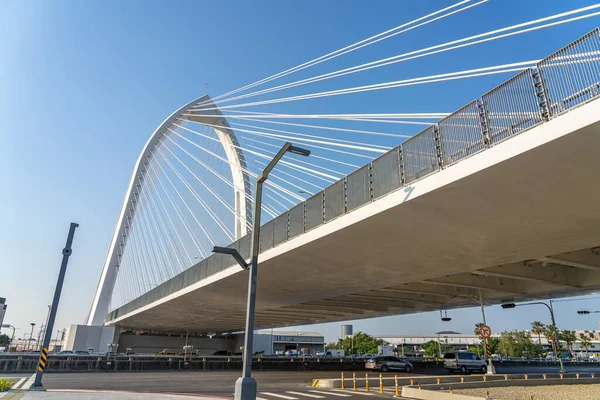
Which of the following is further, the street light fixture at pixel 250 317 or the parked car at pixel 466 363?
the parked car at pixel 466 363

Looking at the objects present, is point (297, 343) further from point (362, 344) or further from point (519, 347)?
point (519, 347)

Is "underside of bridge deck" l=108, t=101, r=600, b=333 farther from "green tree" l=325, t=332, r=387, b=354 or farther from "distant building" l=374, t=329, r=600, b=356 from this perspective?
"distant building" l=374, t=329, r=600, b=356

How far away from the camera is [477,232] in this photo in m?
14.4

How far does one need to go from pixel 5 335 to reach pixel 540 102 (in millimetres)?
167576

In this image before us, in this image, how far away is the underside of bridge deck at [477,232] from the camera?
9.49m

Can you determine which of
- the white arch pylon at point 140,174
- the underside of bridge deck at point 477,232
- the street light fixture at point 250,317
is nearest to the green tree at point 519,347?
the underside of bridge deck at point 477,232

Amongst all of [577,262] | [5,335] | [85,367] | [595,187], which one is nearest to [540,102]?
[595,187]

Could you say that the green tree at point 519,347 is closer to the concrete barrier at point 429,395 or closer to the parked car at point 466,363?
the parked car at point 466,363

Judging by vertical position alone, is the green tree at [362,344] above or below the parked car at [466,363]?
above

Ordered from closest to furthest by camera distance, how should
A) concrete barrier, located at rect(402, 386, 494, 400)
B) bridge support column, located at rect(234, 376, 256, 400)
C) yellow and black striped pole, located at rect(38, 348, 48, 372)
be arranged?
bridge support column, located at rect(234, 376, 256, 400), concrete barrier, located at rect(402, 386, 494, 400), yellow and black striped pole, located at rect(38, 348, 48, 372)

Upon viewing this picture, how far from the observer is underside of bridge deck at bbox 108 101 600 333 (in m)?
9.49

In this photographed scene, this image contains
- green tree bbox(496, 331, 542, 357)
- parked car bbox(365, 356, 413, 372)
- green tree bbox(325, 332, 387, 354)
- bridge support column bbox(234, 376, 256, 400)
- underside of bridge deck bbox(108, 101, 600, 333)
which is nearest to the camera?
bridge support column bbox(234, 376, 256, 400)

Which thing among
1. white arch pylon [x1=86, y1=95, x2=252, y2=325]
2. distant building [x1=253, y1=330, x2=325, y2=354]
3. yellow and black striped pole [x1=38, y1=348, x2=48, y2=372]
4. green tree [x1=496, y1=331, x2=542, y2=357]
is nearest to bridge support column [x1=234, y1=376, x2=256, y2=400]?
yellow and black striped pole [x1=38, y1=348, x2=48, y2=372]

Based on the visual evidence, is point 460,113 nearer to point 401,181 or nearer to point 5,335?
point 401,181
